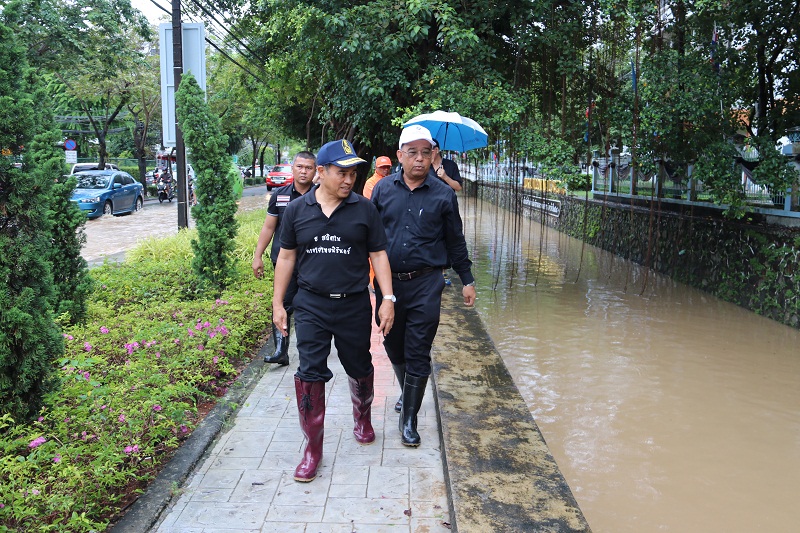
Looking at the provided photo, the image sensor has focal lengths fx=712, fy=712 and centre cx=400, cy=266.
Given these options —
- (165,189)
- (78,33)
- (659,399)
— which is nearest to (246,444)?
(659,399)

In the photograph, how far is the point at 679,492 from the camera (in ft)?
14.3

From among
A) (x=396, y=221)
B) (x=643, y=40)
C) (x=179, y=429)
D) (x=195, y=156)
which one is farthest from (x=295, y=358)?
(x=643, y=40)

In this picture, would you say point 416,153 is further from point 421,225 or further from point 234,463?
point 234,463

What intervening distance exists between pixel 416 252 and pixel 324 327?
712 millimetres

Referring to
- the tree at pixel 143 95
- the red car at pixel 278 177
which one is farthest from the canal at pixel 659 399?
the red car at pixel 278 177

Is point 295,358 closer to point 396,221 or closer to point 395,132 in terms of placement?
point 396,221

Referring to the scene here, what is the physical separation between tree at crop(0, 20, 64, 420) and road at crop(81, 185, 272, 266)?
25.9 feet

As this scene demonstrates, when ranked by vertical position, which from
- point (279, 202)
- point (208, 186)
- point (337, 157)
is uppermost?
point (337, 157)

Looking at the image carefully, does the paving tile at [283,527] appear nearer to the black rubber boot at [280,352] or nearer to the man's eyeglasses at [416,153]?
the man's eyeglasses at [416,153]

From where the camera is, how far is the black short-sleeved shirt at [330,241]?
373 centimetres

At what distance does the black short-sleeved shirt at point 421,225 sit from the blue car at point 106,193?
1813 centimetres

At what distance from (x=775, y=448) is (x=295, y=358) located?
149 inches

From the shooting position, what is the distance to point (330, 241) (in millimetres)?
3740

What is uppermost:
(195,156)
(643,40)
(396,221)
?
(643,40)
